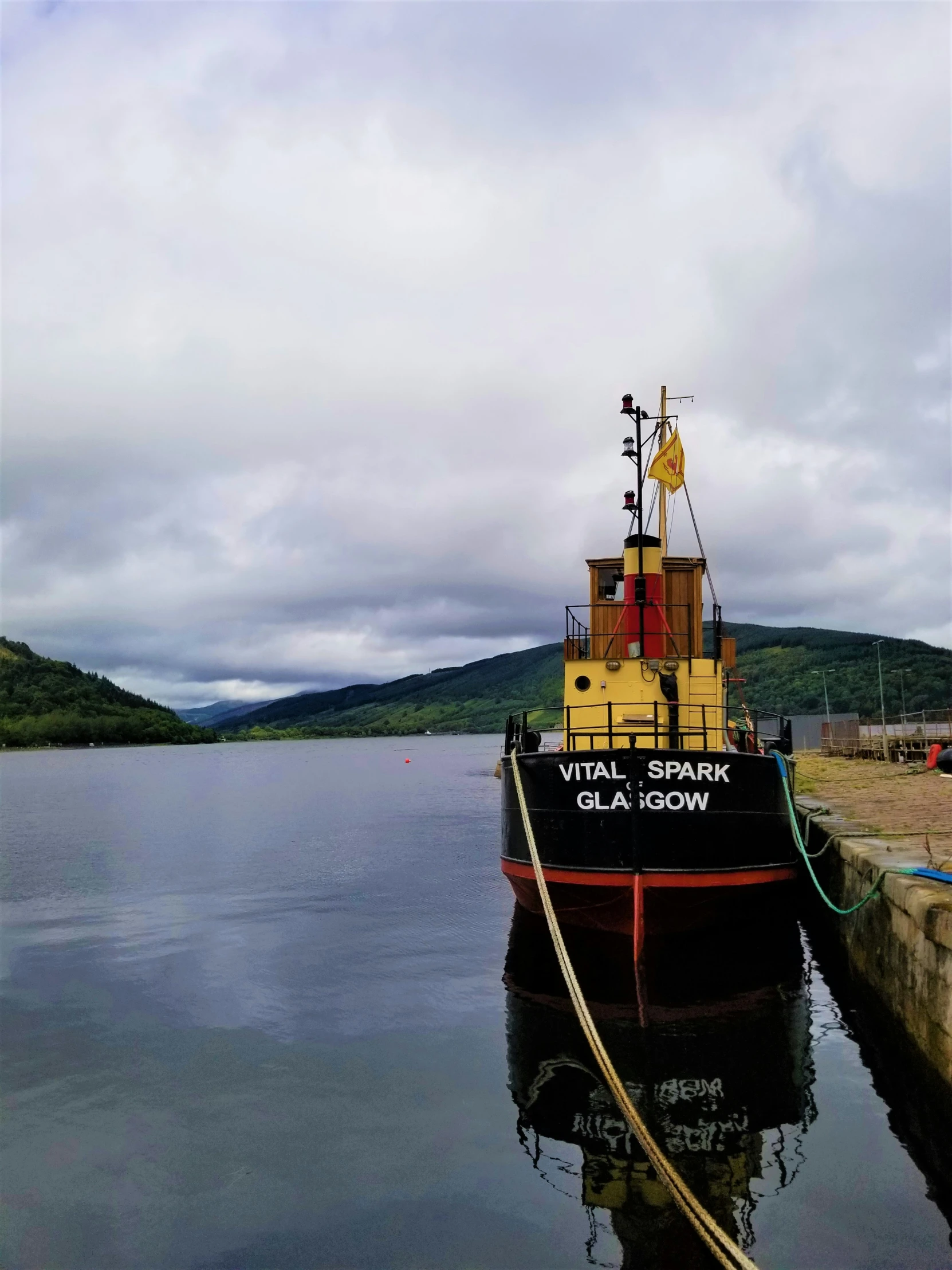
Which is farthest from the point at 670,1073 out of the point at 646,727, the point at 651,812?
the point at 646,727

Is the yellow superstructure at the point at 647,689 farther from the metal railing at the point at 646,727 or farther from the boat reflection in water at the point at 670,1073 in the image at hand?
the boat reflection in water at the point at 670,1073

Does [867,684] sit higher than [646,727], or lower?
higher

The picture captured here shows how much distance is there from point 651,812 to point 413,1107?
5451 mm

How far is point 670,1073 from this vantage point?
9.30 m

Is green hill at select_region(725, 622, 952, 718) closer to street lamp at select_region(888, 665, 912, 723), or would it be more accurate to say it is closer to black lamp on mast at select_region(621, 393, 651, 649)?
street lamp at select_region(888, 665, 912, 723)

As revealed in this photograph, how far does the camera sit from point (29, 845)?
31.6 meters

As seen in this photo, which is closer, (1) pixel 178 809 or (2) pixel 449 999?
(2) pixel 449 999

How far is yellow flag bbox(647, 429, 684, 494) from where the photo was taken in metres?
17.0

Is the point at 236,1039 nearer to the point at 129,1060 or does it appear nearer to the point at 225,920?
the point at 129,1060

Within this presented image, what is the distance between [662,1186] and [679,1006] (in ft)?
15.3

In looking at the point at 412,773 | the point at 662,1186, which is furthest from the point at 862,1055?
the point at 412,773

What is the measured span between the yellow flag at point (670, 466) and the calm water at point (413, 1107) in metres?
8.75

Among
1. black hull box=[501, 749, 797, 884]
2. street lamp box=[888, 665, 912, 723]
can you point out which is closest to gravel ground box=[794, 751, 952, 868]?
black hull box=[501, 749, 797, 884]

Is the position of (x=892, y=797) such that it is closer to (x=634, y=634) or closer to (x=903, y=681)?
(x=634, y=634)
